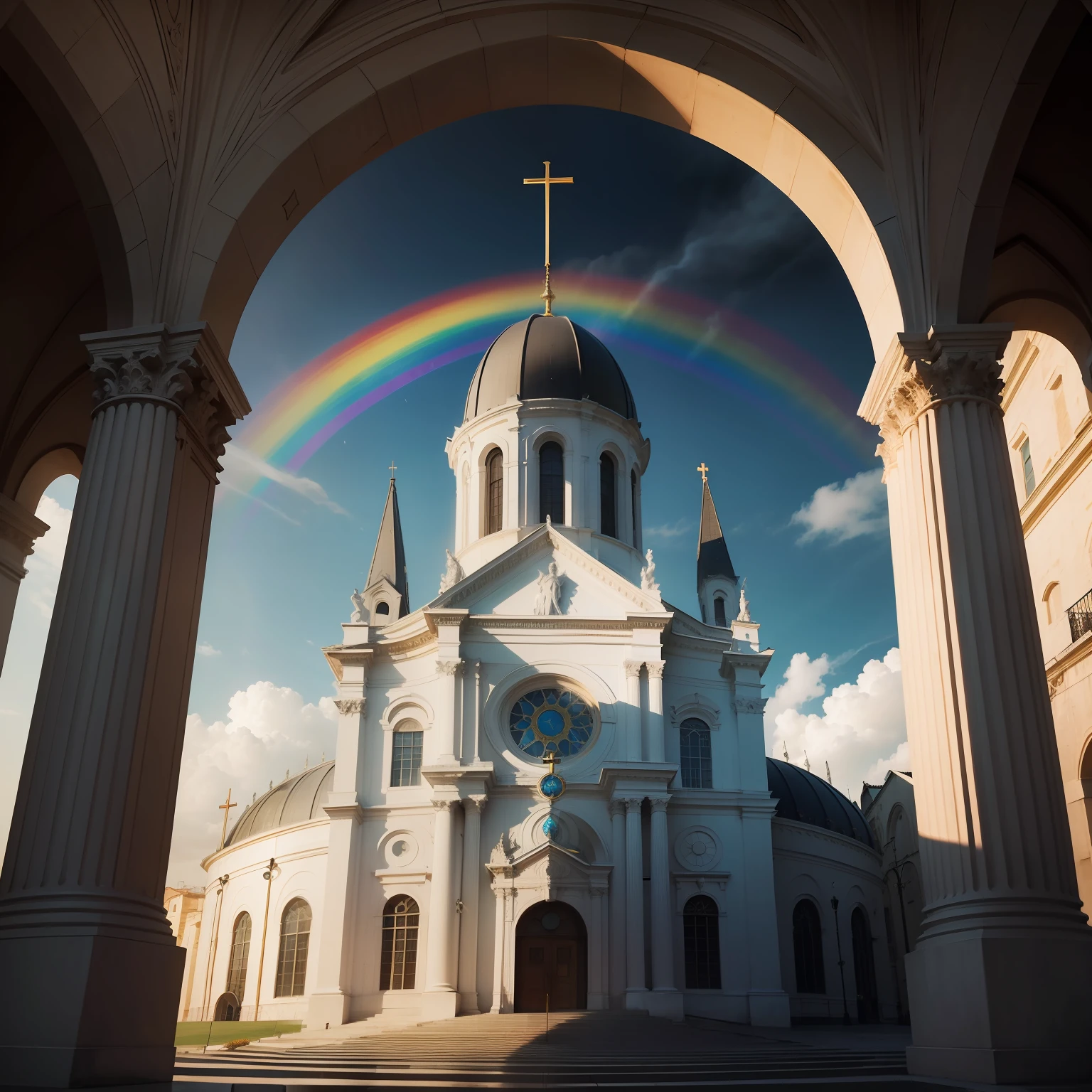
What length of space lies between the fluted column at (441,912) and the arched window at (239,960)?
10312 millimetres

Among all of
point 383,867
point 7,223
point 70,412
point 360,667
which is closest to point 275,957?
point 383,867

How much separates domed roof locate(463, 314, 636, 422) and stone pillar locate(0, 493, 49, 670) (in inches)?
1094

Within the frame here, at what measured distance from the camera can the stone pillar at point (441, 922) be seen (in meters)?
27.4

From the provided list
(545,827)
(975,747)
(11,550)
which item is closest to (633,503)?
(545,827)

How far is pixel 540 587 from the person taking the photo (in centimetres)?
3325

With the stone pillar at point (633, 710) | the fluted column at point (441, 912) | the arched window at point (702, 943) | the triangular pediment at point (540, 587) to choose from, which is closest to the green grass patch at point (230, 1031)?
the fluted column at point (441, 912)

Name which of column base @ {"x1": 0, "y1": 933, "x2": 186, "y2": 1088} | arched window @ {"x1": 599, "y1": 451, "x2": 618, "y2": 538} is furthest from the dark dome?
column base @ {"x1": 0, "y1": 933, "x2": 186, "y2": 1088}

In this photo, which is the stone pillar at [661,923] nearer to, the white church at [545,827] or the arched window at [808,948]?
the white church at [545,827]

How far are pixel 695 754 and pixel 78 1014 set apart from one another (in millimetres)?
26758

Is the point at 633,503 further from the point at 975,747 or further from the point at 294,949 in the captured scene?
the point at 975,747

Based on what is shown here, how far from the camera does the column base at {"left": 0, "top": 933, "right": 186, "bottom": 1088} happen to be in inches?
299

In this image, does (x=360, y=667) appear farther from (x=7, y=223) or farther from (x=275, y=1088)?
(x=275, y=1088)

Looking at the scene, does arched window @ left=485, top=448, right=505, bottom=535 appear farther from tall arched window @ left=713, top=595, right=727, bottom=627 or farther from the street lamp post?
the street lamp post

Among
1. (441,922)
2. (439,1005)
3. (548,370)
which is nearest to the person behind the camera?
(439,1005)
